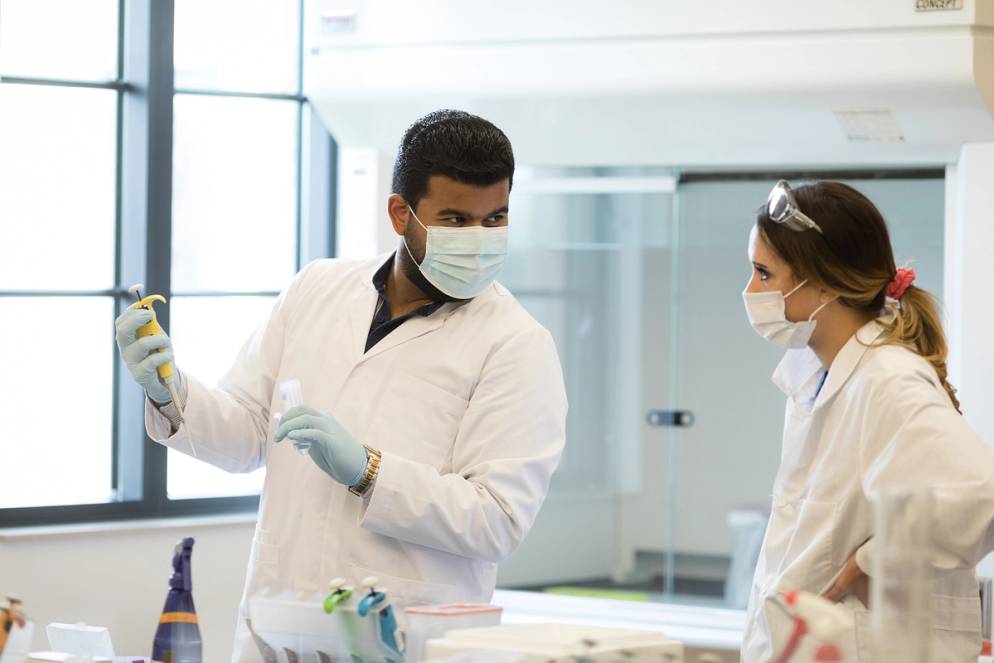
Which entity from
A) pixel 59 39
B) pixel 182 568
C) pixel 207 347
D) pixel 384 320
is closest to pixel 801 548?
pixel 384 320

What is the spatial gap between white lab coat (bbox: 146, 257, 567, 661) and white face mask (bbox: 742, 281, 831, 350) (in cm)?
34

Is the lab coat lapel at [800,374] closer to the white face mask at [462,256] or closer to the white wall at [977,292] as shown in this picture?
the white face mask at [462,256]

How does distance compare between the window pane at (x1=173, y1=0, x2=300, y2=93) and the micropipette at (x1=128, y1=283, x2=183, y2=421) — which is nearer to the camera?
the micropipette at (x1=128, y1=283, x2=183, y2=421)

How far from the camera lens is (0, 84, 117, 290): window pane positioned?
9.48 feet

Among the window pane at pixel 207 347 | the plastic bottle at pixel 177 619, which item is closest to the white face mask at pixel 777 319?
the plastic bottle at pixel 177 619

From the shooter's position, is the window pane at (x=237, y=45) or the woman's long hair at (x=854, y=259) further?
the window pane at (x=237, y=45)

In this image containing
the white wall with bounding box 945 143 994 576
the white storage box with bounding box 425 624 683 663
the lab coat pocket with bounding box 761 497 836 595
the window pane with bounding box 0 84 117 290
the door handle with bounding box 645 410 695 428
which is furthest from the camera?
the door handle with bounding box 645 410 695 428

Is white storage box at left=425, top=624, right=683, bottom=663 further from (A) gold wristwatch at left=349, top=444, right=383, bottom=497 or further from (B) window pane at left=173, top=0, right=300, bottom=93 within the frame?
(B) window pane at left=173, top=0, right=300, bottom=93

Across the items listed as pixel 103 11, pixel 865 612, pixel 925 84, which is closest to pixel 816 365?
pixel 865 612

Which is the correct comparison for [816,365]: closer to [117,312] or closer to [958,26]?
[958,26]

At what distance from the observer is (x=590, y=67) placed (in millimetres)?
2484

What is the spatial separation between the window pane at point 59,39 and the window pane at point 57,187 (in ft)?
0.17

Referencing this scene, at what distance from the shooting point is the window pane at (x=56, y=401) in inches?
114

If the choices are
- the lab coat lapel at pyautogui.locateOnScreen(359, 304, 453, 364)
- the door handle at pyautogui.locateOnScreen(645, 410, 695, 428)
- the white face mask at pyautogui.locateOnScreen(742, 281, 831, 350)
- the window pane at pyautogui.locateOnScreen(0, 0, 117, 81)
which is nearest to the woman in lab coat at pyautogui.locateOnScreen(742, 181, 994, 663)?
the white face mask at pyautogui.locateOnScreen(742, 281, 831, 350)
